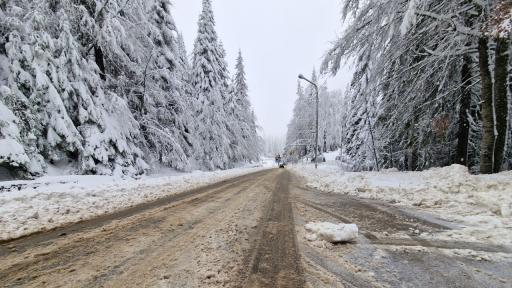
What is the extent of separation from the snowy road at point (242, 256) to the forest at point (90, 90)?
7464 mm

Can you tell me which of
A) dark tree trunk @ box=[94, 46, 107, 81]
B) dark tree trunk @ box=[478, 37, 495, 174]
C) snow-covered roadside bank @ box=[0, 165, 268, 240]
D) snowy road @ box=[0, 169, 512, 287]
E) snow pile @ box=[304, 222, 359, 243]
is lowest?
snow-covered roadside bank @ box=[0, 165, 268, 240]

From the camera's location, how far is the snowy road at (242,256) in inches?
91.0

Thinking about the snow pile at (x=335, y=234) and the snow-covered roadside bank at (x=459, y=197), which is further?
the snow-covered roadside bank at (x=459, y=197)

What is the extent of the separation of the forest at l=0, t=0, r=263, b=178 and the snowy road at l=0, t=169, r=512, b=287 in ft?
24.5

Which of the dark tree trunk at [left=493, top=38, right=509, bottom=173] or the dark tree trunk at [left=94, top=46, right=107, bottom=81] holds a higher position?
the dark tree trunk at [left=94, top=46, right=107, bottom=81]

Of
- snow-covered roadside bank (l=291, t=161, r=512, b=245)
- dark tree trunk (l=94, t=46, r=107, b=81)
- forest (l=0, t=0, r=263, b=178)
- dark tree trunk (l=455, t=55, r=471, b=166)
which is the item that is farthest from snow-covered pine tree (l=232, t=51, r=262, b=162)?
snow-covered roadside bank (l=291, t=161, r=512, b=245)

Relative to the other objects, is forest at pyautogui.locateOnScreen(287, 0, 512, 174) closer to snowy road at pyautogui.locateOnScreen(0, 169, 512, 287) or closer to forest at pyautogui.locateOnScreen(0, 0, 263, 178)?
snowy road at pyautogui.locateOnScreen(0, 169, 512, 287)

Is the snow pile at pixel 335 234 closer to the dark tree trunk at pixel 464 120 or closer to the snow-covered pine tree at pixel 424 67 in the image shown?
the snow-covered pine tree at pixel 424 67

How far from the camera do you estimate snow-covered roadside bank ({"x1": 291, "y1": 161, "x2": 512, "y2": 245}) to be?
3.54 m

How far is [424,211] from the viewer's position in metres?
5.05

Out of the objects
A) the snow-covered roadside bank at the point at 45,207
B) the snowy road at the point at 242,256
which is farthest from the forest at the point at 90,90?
the snowy road at the point at 242,256

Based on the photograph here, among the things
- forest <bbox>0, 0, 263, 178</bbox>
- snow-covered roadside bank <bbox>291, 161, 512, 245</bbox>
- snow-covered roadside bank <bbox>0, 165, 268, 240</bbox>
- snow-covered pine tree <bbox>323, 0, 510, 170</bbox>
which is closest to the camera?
snow-covered roadside bank <bbox>291, 161, 512, 245</bbox>

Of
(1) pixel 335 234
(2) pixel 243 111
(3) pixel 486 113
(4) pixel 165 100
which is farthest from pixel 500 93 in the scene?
(2) pixel 243 111

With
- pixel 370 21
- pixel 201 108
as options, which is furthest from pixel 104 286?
pixel 201 108
